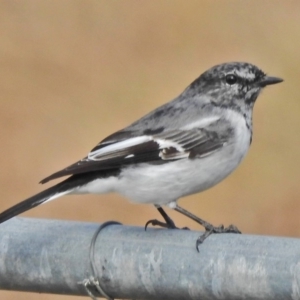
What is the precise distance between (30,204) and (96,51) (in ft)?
27.4

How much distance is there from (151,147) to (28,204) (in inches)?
35.5

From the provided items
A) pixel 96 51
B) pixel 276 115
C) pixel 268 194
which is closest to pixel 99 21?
pixel 96 51

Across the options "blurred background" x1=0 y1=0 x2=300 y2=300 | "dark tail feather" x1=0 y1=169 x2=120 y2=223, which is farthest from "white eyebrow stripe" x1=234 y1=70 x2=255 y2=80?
"blurred background" x1=0 y1=0 x2=300 y2=300

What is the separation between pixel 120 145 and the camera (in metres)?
4.64

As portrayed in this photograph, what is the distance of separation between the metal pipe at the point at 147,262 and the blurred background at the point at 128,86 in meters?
4.92

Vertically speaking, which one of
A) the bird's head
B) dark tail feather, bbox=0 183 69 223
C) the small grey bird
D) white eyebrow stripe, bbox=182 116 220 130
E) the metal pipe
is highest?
the bird's head

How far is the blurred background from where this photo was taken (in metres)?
9.30

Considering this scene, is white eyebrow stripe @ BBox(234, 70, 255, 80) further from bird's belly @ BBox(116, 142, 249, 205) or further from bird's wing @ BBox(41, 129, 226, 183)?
bird's belly @ BBox(116, 142, 249, 205)

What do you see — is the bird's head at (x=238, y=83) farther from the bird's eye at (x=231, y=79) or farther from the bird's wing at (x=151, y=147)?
the bird's wing at (x=151, y=147)

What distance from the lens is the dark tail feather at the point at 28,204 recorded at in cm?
368

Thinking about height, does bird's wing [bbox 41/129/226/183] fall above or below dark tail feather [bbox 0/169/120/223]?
above

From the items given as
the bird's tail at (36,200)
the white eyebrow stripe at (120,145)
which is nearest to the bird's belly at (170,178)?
the white eyebrow stripe at (120,145)

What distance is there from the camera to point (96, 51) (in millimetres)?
12234

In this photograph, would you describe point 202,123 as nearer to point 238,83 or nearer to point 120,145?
point 238,83
